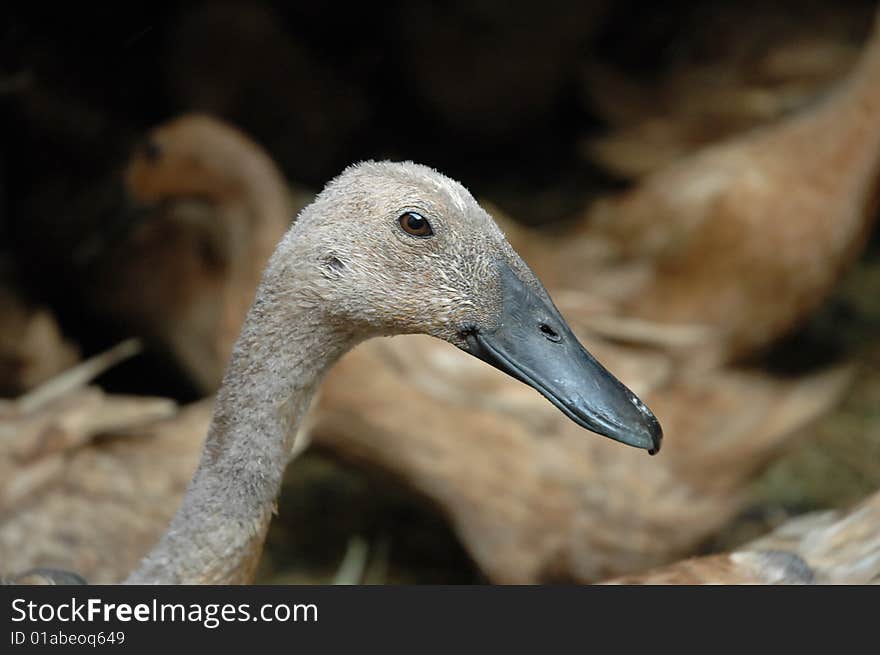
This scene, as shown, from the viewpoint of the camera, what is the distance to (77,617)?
1.61 metres

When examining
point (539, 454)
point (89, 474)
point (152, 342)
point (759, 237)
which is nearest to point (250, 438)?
point (89, 474)

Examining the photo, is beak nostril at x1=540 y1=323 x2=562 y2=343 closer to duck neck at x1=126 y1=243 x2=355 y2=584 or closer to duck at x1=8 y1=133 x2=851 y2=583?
duck neck at x1=126 y1=243 x2=355 y2=584

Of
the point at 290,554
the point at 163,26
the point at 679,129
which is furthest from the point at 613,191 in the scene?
the point at 290,554

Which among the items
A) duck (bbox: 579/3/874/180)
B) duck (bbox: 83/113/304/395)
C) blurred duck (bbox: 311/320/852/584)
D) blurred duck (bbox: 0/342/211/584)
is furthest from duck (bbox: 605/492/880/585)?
duck (bbox: 579/3/874/180)

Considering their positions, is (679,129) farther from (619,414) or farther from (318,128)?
(619,414)

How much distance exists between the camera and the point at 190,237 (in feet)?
11.1

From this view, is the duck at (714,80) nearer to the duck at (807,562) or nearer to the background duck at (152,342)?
the background duck at (152,342)

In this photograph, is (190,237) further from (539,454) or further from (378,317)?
(378,317)

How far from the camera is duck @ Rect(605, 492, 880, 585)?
5.69 feet

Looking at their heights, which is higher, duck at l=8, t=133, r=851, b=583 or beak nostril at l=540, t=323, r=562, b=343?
duck at l=8, t=133, r=851, b=583

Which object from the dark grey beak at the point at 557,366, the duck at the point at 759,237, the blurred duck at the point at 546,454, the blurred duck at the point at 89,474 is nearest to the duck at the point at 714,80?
the duck at the point at 759,237

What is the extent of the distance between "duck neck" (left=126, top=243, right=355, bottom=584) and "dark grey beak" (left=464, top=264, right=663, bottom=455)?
26cm

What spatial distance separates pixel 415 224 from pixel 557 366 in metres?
0.29

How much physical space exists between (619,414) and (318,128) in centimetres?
302
